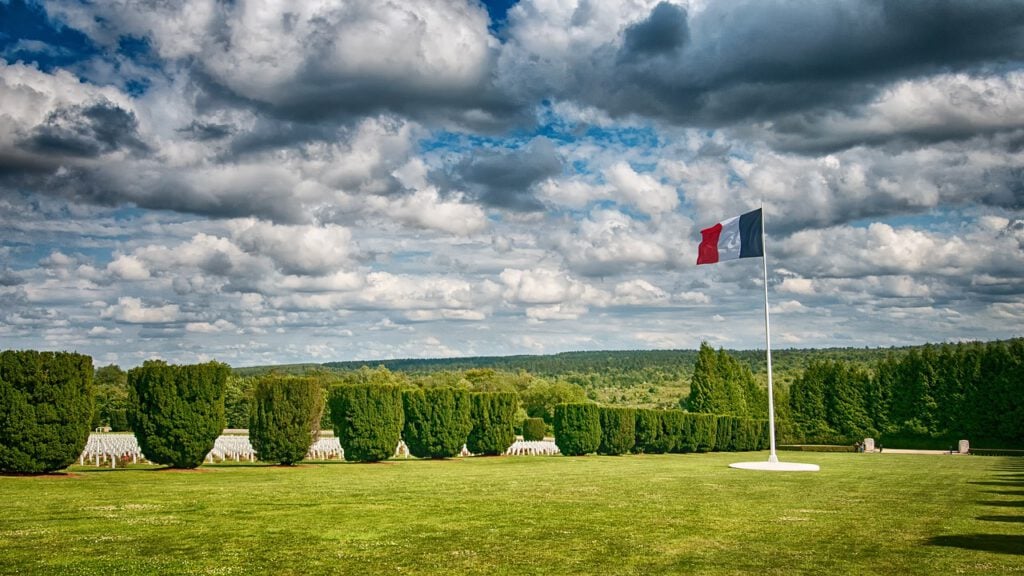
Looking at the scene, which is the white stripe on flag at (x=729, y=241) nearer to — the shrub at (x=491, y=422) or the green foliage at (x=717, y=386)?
the shrub at (x=491, y=422)

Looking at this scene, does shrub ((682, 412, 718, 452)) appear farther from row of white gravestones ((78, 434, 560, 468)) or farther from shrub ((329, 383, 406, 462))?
shrub ((329, 383, 406, 462))

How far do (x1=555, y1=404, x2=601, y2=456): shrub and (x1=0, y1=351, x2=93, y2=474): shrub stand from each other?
1112 inches

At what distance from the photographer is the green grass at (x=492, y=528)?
9.05 metres

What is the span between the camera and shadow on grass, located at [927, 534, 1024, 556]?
408 inches

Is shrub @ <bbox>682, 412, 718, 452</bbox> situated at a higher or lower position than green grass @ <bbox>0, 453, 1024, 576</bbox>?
lower

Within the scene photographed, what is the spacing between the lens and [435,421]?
3450 centimetres

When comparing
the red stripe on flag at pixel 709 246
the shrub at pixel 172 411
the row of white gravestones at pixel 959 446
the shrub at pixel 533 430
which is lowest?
the row of white gravestones at pixel 959 446

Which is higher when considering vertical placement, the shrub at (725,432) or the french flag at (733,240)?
the french flag at (733,240)

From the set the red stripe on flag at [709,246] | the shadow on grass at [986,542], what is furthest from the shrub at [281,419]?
the shadow on grass at [986,542]

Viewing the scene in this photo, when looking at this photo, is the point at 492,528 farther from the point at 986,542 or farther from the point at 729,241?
the point at 729,241

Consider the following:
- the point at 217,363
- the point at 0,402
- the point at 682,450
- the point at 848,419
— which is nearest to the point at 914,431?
the point at 848,419

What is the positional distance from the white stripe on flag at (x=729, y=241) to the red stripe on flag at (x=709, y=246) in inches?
6.2

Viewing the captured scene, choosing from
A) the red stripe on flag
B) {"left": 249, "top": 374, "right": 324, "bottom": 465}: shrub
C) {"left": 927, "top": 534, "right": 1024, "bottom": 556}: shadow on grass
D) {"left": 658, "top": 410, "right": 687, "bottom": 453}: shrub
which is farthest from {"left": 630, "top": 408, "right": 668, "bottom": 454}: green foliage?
{"left": 927, "top": 534, "right": 1024, "bottom": 556}: shadow on grass

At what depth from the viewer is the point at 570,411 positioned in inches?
1752
